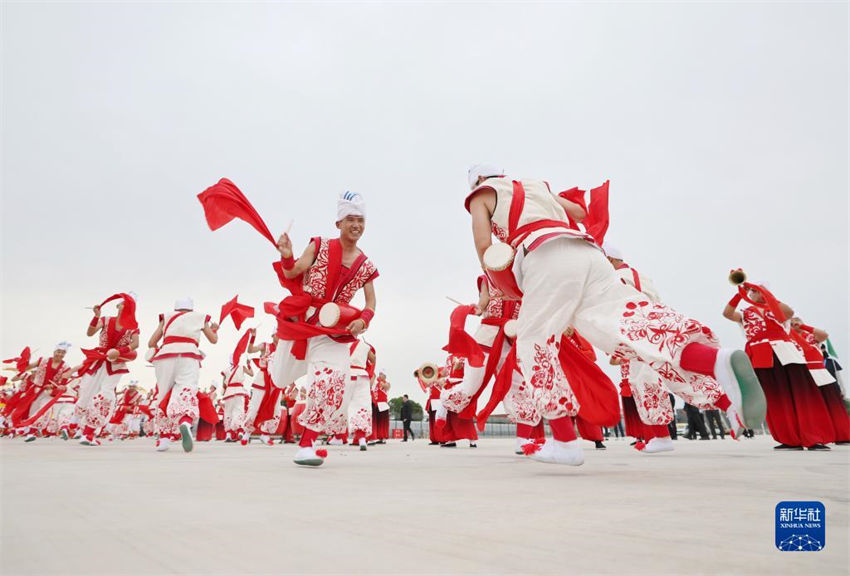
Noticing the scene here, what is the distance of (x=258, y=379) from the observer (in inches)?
420

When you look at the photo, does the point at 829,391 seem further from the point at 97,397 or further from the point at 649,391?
the point at 97,397

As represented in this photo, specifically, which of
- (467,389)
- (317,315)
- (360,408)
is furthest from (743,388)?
(360,408)

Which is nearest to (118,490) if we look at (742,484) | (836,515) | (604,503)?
(604,503)

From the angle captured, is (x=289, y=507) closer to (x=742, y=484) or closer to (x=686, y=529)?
(x=686, y=529)

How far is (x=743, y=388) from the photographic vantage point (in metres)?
2.13

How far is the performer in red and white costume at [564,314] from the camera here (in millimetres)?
2396

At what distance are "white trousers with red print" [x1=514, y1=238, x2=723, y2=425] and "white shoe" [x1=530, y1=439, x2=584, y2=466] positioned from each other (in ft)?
0.65

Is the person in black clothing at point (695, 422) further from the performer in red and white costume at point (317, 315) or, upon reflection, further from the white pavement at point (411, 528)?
the white pavement at point (411, 528)

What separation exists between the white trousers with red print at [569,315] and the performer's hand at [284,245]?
1.86 metres

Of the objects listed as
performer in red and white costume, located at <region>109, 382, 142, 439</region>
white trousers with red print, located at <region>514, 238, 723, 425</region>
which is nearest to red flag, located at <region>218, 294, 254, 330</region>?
white trousers with red print, located at <region>514, 238, 723, 425</region>

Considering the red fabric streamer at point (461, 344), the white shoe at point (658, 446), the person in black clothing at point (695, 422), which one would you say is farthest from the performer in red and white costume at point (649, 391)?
the person in black clothing at point (695, 422)

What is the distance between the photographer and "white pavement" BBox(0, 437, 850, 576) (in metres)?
0.98

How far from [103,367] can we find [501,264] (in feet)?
25.1

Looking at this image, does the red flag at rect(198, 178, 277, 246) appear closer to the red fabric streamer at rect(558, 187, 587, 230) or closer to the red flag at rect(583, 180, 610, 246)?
the red fabric streamer at rect(558, 187, 587, 230)
